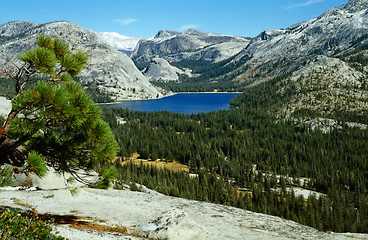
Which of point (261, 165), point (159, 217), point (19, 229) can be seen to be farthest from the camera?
point (261, 165)

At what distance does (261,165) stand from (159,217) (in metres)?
76.5

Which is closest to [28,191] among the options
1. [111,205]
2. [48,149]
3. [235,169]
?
[111,205]

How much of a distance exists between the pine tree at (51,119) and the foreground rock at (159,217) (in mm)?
6732

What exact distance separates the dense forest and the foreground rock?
82.2 feet

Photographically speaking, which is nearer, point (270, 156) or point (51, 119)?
point (51, 119)

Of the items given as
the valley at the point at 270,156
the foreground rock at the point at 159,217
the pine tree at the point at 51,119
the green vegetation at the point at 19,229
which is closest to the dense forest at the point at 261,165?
the valley at the point at 270,156

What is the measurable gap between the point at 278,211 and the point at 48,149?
2064 inches

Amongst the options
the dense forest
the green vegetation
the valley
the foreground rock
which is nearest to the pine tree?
the valley

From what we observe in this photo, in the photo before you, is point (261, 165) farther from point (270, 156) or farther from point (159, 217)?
point (159, 217)

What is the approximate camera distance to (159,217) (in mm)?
23531

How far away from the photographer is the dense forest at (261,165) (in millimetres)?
59406

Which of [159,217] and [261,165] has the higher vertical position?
[159,217]

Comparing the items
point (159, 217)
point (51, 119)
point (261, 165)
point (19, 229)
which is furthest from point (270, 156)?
point (19, 229)

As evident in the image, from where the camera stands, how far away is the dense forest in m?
59.4
